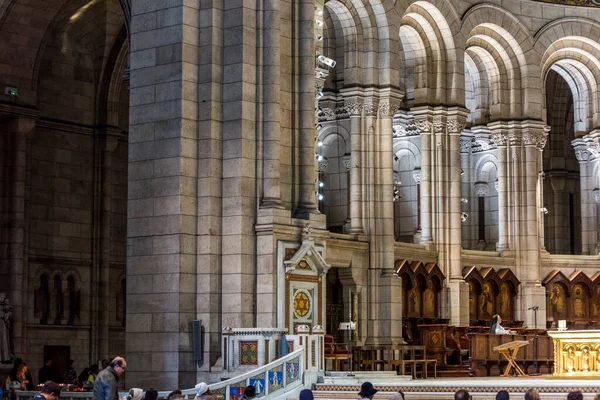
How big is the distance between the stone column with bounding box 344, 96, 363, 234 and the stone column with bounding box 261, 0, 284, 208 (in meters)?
5.85

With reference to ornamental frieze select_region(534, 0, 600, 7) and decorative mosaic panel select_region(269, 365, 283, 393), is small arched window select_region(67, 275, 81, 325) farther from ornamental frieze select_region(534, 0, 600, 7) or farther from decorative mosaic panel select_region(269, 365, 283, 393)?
ornamental frieze select_region(534, 0, 600, 7)

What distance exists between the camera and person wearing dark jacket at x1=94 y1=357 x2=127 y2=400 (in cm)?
1563

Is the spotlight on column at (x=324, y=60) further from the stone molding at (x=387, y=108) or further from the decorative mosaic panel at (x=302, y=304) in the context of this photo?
the decorative mosaic panel at (x=302, y=304)

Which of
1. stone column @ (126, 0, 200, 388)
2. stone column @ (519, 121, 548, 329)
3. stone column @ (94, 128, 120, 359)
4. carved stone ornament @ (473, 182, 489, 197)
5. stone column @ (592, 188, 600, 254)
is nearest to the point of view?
stone column @ (126, 0, 200, 388)

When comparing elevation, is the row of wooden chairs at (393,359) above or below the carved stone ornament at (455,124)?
below

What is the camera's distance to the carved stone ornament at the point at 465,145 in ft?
126

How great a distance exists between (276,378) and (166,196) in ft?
15.7

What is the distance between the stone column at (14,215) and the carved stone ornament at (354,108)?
864cm

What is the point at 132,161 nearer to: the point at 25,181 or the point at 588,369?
the point at 25,181

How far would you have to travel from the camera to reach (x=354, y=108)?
31.4 metres

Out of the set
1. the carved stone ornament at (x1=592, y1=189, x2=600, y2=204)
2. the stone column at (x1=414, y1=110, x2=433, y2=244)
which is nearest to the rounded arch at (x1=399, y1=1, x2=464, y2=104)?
the stone column at (x1=414, y1=110, x2=433, y2=244)

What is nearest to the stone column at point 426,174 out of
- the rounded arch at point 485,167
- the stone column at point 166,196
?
the rounded arch at point 485,167

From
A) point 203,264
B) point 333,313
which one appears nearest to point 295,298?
point 203,264

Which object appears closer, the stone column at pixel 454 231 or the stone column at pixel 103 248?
the stone column at pixel 454 231
